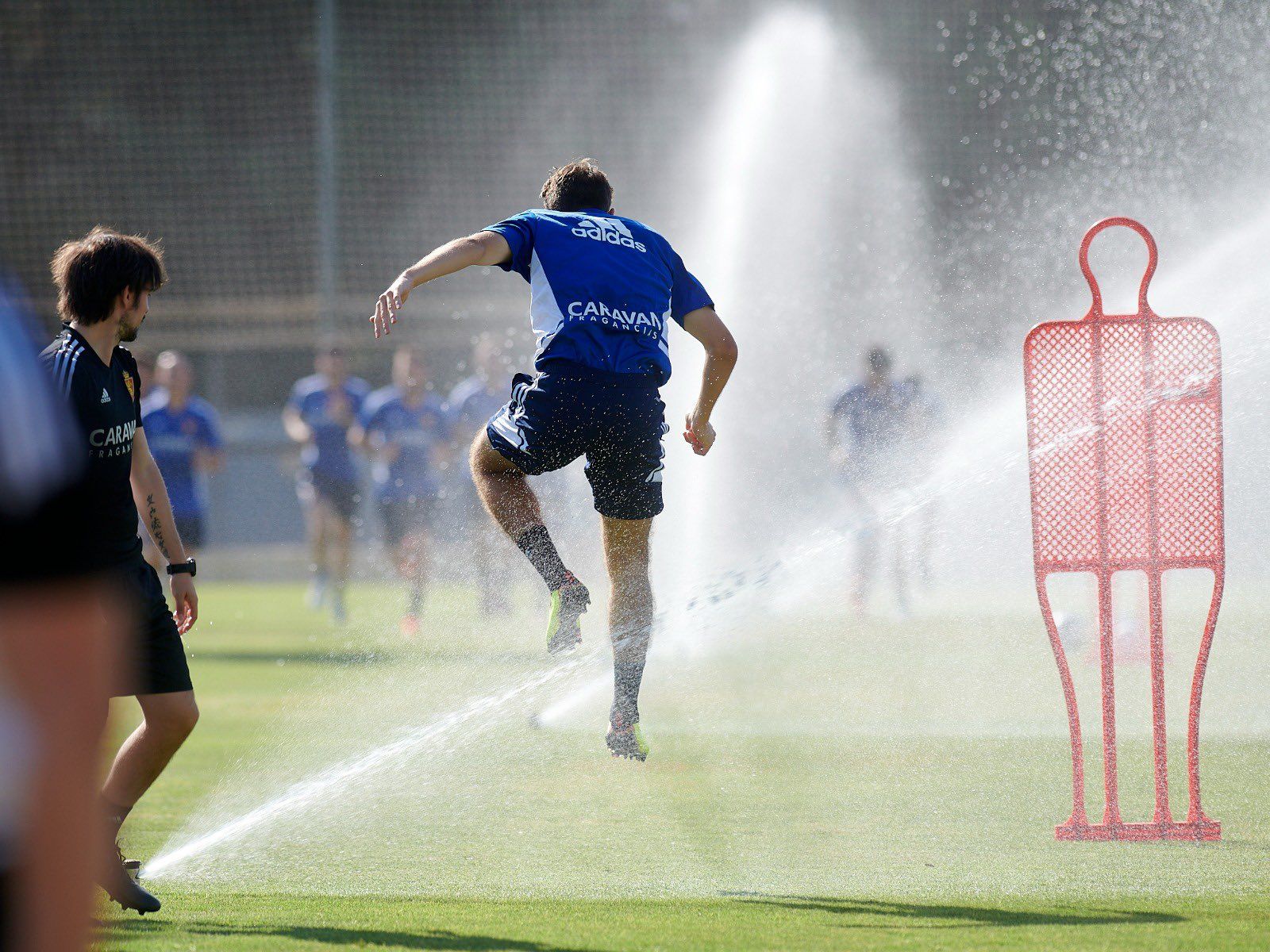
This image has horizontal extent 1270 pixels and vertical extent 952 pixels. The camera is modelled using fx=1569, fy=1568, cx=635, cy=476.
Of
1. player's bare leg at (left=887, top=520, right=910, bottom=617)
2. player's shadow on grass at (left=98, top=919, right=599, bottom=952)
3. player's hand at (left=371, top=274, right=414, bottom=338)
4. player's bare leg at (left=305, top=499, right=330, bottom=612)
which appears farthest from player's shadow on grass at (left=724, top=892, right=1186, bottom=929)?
player's bare leg at (left=305, top=499, right=330, bottom=612)

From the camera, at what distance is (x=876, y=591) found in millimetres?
13781

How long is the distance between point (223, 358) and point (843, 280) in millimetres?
10824

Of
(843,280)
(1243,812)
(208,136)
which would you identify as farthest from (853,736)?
(208,136)

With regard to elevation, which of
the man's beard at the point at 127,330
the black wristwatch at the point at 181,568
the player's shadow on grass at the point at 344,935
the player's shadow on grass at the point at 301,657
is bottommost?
the player's shadow on grass at the point at 301,657

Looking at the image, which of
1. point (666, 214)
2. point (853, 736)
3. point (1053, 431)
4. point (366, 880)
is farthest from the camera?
point (666, 214)

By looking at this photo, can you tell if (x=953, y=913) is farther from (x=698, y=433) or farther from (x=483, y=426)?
(x=483, y=426)

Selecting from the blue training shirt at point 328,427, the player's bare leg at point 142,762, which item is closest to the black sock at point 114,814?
the player's bare leg at point 142,762

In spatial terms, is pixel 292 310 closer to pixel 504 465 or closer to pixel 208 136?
pixel 208 136

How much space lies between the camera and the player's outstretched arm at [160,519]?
166 inches

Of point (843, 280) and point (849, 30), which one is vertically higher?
point (849, 30)

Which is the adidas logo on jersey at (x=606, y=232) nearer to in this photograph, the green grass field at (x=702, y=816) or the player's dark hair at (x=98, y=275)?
the player's dark hair at (x=98, y=275)

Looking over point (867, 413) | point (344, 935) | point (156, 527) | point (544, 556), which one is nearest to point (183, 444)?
point (867, 413)

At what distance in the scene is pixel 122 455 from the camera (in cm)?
390

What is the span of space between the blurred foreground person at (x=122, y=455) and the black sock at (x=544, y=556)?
4.56ft
